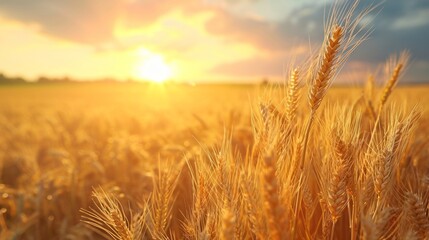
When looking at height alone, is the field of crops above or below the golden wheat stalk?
below

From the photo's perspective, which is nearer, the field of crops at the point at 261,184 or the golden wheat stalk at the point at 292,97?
the field of crops at the point at 261,184

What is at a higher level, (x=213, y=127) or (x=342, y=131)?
(x=342, y=131)

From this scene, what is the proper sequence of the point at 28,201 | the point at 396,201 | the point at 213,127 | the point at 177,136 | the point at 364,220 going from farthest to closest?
1. the point at 177,136
2. the point at 213,127
3. the point at 28,201
4. the point at 396,201
5. the point at 364,220

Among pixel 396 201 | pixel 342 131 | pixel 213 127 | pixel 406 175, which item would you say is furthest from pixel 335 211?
pixel 213 127

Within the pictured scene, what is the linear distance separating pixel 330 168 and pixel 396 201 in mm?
484

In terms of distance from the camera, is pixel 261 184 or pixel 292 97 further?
pixel 292 97

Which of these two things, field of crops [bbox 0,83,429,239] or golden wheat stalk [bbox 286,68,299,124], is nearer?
field of crops [bbox 0,83,429,239]

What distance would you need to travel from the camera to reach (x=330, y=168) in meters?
1.12

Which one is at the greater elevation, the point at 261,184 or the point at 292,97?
the point at 292,97

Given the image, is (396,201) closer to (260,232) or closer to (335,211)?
(335,211)

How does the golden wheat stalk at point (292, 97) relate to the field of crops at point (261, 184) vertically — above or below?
above

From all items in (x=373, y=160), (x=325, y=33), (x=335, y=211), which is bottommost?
(x=335, y=211)

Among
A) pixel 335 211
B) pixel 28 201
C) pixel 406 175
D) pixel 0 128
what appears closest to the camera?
pixel 335 211

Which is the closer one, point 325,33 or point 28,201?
point 325,33
